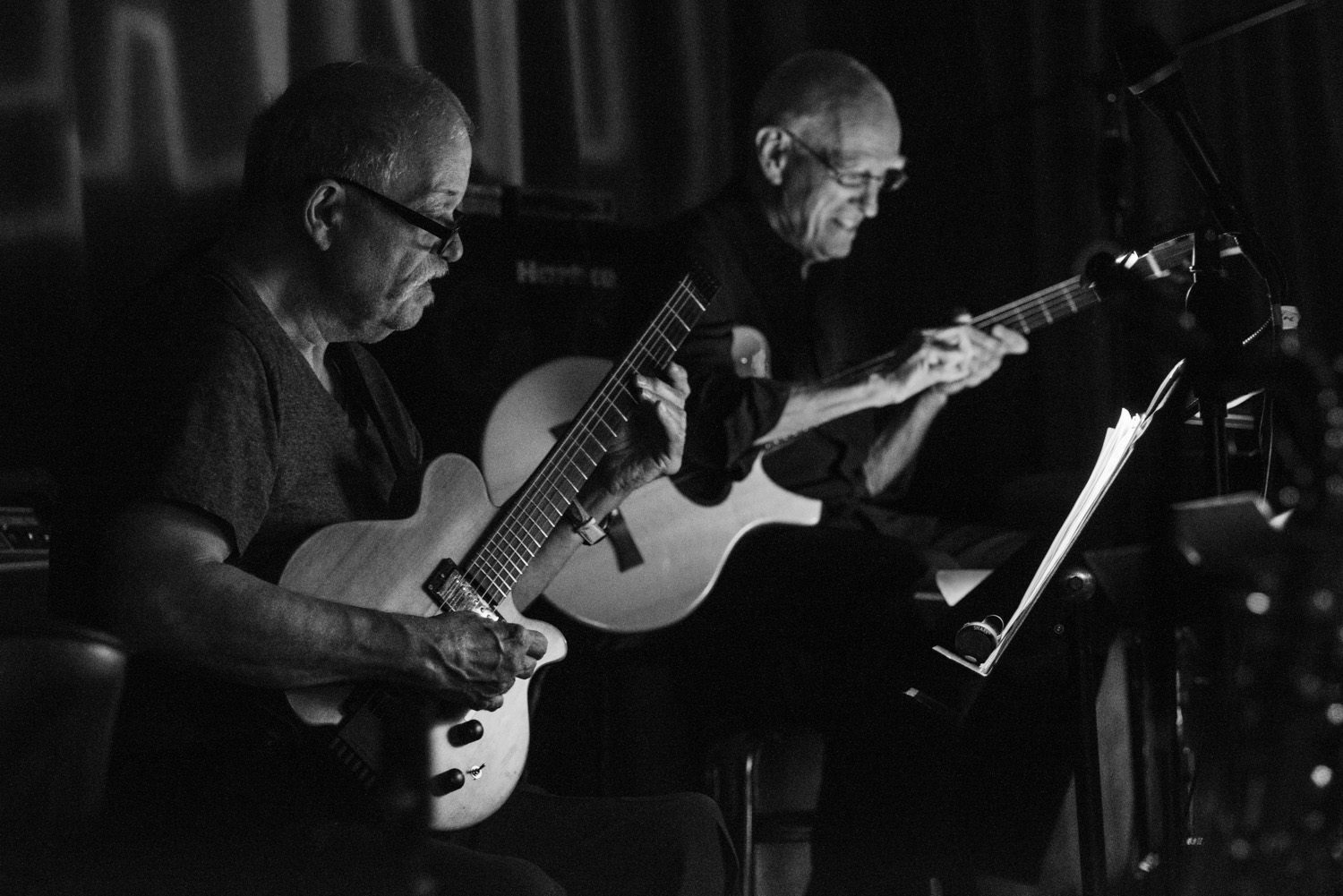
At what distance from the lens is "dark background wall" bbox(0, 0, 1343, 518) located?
8.09ft

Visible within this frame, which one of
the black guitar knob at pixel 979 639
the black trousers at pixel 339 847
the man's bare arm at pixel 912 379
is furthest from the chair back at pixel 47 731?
the man's bare arm at pixel 912 379

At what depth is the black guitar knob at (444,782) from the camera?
1688 mm

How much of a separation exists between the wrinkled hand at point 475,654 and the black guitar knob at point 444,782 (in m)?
0.09

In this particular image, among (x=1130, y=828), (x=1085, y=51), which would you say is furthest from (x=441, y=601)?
(x=1085, y=51)

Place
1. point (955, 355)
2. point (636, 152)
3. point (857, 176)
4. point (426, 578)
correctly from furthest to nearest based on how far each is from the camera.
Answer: point (636, 152) < point (857, 176) < point (955, 355) < point (426, 578)

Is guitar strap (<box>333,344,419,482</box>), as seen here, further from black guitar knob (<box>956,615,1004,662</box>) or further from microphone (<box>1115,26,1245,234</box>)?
microphone (<box>1115,26,1245,234</box>)

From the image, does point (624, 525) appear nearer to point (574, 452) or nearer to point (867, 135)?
point (574, 452)

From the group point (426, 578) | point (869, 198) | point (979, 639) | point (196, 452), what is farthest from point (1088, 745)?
point (869, 198)

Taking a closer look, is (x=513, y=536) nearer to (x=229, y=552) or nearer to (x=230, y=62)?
(x=229, y=552)

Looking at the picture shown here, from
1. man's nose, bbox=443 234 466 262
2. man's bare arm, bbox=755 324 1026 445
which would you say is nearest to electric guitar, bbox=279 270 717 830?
man's nose, bbox=443 234 466 262

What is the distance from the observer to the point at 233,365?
1.57 meters

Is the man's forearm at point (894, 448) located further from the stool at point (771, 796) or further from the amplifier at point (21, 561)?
the amplifier at point (21, 561)

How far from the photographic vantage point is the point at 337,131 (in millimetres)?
1765

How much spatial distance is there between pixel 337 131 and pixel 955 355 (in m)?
1.49
